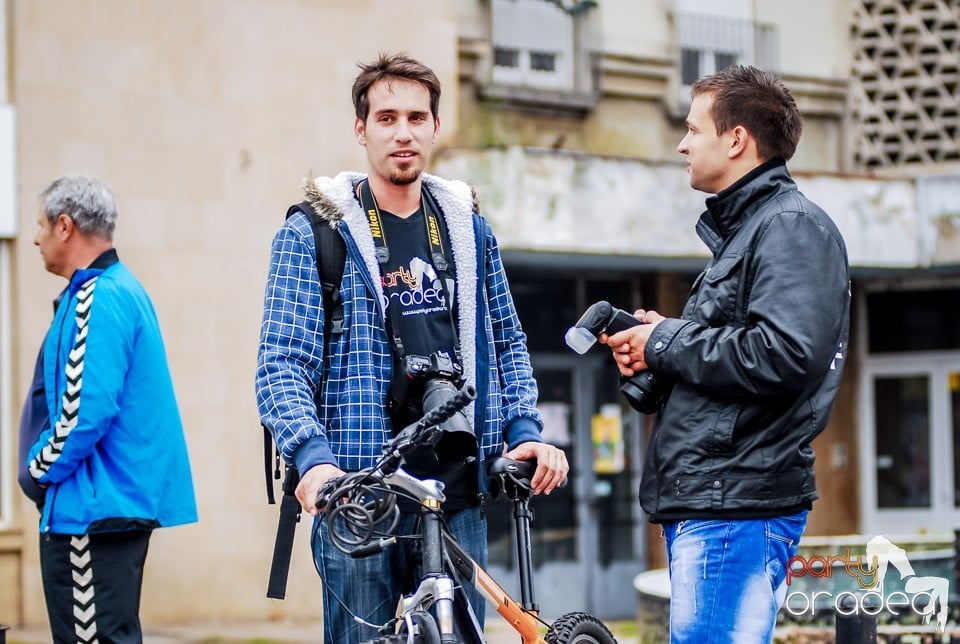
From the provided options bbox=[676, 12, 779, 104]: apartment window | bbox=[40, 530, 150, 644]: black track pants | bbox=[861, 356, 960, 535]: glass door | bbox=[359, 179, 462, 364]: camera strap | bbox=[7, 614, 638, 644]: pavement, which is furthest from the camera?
bbox=[861, 356, 960, 535]: glass door

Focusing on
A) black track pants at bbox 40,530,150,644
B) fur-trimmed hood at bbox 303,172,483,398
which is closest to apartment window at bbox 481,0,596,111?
black track pants at bbox 40,530,150,644

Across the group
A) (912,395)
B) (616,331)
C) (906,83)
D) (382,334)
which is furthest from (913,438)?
(382,334)

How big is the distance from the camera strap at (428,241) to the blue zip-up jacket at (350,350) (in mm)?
26

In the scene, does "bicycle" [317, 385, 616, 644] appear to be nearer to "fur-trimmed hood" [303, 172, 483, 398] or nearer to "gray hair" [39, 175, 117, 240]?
"fur-trimmed hood" [303, 172, 483, 398]

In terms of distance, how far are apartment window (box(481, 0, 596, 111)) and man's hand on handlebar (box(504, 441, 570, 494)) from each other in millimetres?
9151

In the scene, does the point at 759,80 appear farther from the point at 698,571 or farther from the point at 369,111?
the point at 698,571

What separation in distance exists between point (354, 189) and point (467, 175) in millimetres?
7664

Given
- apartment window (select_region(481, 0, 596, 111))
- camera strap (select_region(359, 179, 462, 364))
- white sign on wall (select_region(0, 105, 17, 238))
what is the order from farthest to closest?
apartment window (select_region(481, 0, 596, 111)), white sign on wall (select_region(0, 105, 17, 238)), camera strap (select_region(359, 179, 462, 364))

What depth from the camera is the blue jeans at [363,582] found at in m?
3.73

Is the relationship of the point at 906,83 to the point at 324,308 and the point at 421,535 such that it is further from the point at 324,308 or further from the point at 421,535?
the point at 421,535

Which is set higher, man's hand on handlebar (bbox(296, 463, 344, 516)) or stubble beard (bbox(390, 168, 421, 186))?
stubble beard (bbox(390, 168, 421, 186))

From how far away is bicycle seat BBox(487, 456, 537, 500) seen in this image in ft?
12.6

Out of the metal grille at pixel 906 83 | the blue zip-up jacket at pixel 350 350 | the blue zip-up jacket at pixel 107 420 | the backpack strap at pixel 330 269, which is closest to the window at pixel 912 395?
the metal grille at pixel 906 83

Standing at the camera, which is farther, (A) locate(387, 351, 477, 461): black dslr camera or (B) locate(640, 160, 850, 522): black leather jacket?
(A) locate(387, 351, 477, 461): black dslr camera
